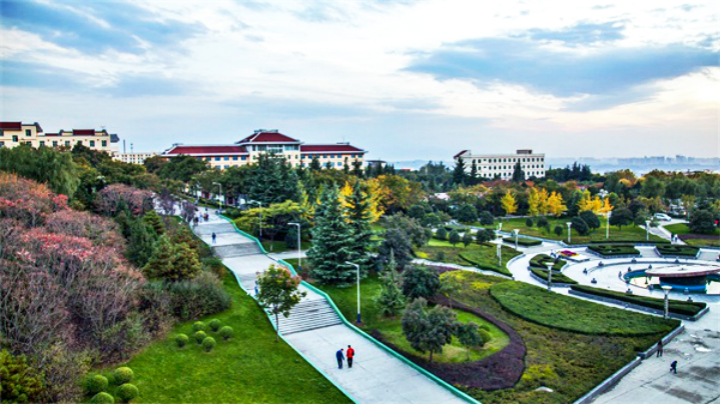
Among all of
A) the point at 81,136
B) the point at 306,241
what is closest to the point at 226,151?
the point at 81,136

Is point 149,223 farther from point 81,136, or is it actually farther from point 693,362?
point 81,136

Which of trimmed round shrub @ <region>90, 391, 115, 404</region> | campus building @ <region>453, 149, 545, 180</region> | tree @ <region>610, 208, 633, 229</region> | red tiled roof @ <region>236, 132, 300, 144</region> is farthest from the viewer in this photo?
campus building @ <region>453, 149, 545, 180</region>

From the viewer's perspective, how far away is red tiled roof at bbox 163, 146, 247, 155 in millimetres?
78438

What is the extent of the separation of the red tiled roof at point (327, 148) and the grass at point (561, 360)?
6715 centimetres

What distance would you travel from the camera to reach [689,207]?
177 feet

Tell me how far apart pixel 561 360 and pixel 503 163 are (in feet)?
322

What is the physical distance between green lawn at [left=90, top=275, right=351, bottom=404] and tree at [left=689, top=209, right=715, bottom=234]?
142ft

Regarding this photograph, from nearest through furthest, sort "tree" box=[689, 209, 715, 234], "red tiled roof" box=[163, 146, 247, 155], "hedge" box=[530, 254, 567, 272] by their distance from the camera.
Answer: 1. "hedge" box=[530, 254, 567, 272]
2. "tree" box=[689, 209, 715, 234]
3. "red tiled roof" box=[163, 146, 247, 155]

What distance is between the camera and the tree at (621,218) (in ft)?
156

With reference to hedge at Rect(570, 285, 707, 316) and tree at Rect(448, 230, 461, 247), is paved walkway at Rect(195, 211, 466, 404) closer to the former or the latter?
hedge at Rect(570, 285, 707, 316)

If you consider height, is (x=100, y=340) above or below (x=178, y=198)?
below

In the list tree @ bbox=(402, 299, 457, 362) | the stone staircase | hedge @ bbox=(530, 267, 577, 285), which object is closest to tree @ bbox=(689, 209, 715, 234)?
hedge @ bbox=(530, 267, 577, 285)

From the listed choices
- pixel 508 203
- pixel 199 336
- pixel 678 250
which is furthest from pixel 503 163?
pixel 199 336

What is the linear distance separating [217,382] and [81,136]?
68.8 m
